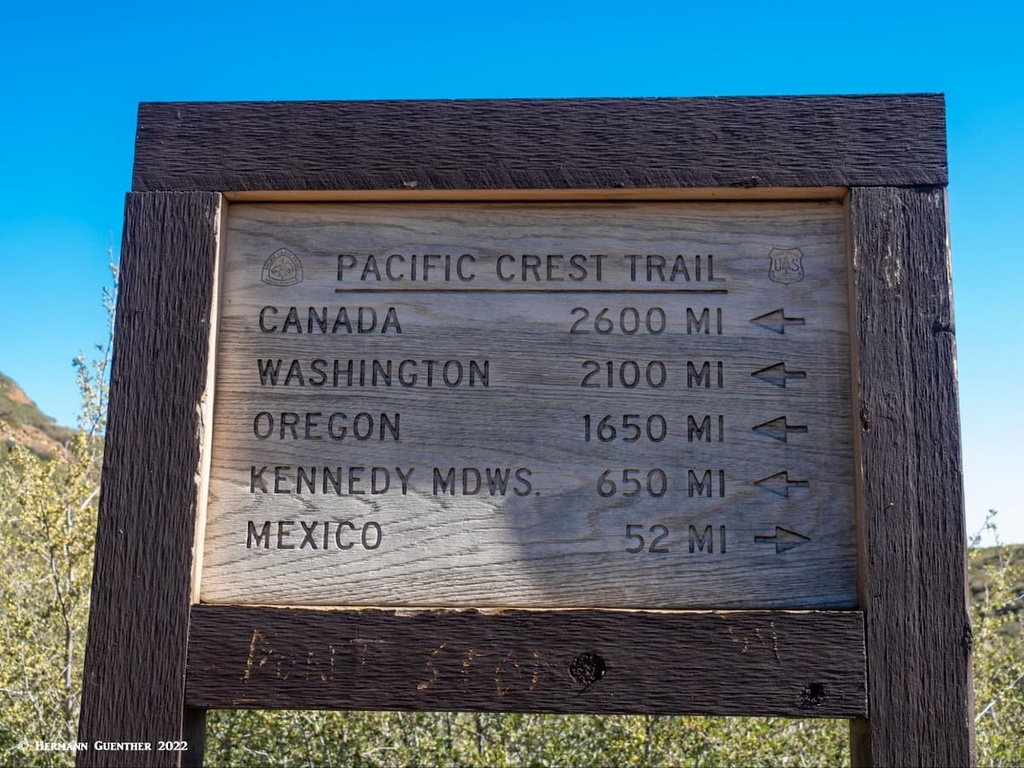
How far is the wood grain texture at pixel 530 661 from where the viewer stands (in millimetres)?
1855

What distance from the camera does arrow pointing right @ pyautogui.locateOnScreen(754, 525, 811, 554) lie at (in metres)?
1.94

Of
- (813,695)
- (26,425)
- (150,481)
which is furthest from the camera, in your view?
(26,425)

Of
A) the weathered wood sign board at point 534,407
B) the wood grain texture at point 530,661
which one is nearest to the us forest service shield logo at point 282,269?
the weathered wood sign board at point 534,407

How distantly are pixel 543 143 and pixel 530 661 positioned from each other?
1165mm

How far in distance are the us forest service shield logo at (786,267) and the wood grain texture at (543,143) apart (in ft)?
0.52

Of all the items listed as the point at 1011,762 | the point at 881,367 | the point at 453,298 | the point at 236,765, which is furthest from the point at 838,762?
the point at 453,298

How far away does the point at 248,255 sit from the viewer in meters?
2.13

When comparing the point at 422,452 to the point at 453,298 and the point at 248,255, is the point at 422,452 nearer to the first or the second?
the point at 453,298

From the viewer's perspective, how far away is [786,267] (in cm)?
205

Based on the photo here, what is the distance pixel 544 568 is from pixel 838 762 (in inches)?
160

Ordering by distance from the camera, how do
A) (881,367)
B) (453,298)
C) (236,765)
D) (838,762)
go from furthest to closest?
(236,765) → (838,762) → (453,298) → (881,367)

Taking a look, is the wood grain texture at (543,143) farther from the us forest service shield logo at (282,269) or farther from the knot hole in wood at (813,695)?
the knot hole in wood at (813,695)

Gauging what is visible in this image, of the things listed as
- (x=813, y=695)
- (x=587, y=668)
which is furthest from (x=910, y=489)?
(x=587, y=668)

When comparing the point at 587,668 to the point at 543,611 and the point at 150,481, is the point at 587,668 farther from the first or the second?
the point at 150,481
